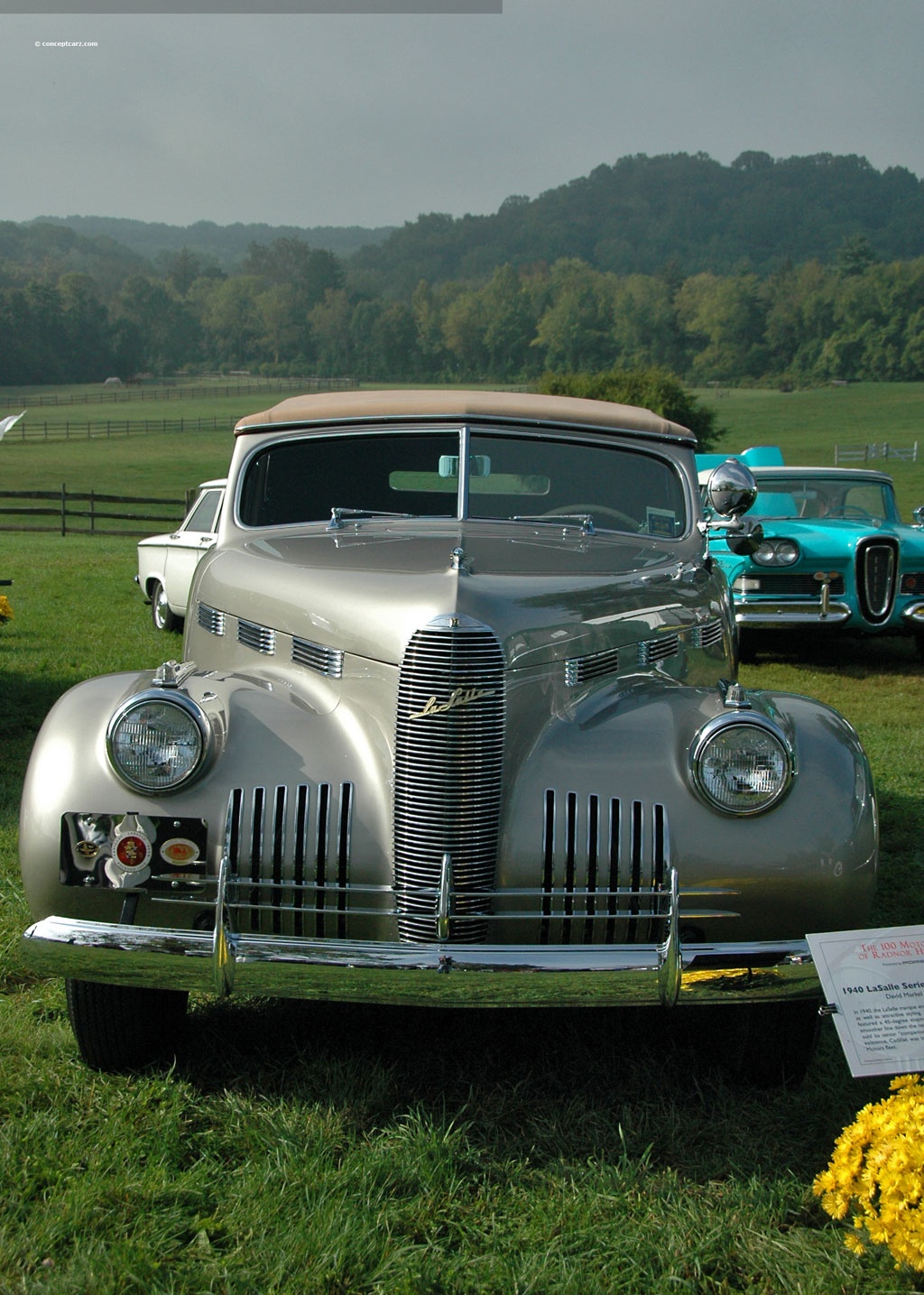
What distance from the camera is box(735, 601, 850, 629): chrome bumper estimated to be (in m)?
9.51

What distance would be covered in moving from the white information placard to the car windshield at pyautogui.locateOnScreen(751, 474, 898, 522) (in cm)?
874

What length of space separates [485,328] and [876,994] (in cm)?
7276

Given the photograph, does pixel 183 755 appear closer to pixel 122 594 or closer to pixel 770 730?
pixel 770 730

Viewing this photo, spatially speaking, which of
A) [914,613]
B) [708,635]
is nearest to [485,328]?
[914,613]

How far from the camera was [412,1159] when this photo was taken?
2.50m

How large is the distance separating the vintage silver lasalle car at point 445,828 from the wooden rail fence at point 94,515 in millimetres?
18774

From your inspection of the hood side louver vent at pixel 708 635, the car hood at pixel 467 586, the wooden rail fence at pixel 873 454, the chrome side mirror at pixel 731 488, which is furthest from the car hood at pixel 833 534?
the wooden rail fence at pixel 873 454

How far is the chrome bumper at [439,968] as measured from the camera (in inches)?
93.9

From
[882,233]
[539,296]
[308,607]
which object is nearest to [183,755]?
[308,607]

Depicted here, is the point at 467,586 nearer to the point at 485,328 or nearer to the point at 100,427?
the point at 100,427

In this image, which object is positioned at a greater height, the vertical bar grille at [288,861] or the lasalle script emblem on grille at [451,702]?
the lasalle script emblem on grille at [451,702]

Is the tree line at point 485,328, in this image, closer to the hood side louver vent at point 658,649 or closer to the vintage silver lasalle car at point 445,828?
the hood side louver vent at point 658,649

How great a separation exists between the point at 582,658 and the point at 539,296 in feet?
285

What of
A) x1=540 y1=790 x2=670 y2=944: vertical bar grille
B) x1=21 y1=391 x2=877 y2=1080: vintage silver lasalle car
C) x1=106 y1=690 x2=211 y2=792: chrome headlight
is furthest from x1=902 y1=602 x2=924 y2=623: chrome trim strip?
x1=106 y1=690 x2=211 y2=792: chrome headlight
